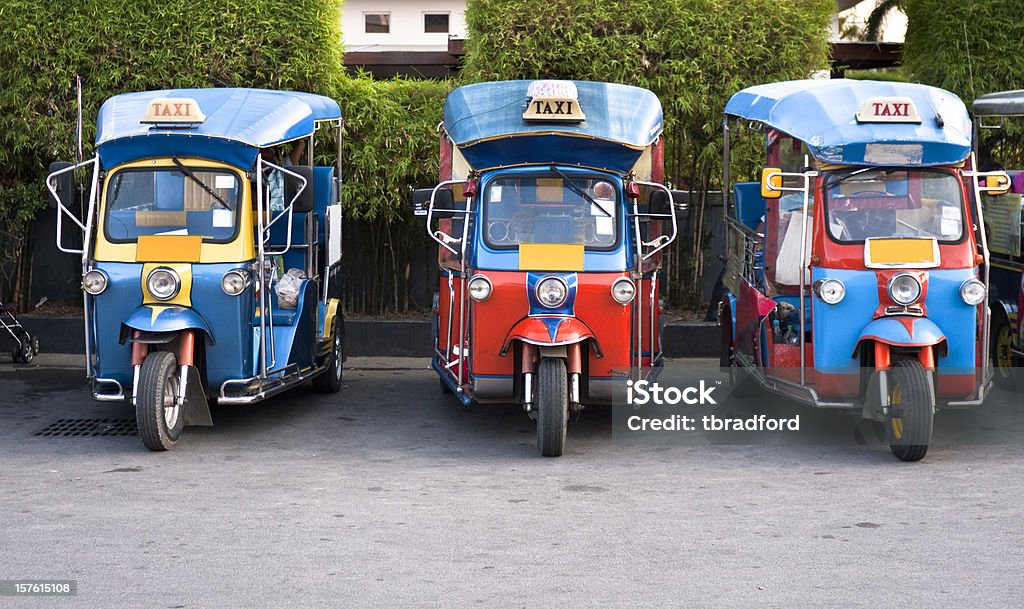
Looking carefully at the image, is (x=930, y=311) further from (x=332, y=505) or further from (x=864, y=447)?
(x=332, y=505)

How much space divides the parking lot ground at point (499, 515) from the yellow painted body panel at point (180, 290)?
1.03 meters

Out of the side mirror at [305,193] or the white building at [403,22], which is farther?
the white building at [403,22]

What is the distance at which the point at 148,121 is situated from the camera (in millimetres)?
9281

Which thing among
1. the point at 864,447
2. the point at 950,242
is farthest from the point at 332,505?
the point at 950,242

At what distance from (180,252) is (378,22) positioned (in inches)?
1177

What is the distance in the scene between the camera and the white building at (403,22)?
37406mm

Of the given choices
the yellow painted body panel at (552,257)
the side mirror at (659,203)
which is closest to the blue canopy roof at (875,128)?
the side mirror at (659,203)

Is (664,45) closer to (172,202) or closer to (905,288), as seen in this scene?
(905,288)

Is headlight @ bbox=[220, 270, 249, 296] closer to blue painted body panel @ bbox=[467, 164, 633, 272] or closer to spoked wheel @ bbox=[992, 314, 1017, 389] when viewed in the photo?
blue painted body panel @ bbox=[467, 164, 633, 272]

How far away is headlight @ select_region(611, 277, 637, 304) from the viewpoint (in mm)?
9008

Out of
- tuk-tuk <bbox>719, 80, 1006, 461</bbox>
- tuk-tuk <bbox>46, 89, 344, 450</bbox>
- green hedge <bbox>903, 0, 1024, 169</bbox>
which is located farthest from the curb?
tuk-tuk <bbox>719, 80, 1006, 461</bbox>

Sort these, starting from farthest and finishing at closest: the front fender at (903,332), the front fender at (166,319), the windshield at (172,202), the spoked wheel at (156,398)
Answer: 1. the windshield at (172,202)
2. the front fender at (166,319)
3. the spoked wheel at (156,398)
4. the front fender at (903,332)

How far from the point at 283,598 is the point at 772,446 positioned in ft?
15.2

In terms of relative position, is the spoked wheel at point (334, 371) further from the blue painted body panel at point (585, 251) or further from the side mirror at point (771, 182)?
the side mirror at point (771, 182)
